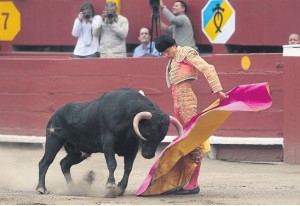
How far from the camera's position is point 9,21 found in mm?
13820

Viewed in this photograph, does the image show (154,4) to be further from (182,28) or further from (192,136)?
(192,136)

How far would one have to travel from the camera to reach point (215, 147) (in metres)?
11.9

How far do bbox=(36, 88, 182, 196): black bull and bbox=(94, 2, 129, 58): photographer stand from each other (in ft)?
10.1

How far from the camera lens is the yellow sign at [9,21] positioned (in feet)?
45.0

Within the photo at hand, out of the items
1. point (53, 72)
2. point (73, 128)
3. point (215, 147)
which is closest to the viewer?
point (73, 128)

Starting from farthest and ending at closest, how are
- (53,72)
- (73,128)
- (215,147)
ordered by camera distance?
(53,72) < (215,147) < (73,128)

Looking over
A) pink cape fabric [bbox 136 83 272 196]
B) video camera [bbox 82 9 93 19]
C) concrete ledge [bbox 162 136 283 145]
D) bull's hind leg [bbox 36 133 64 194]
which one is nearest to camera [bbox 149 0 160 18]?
video camera [bbox 82 9 93 19]

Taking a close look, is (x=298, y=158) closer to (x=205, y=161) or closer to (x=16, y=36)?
(x=205, y=161)

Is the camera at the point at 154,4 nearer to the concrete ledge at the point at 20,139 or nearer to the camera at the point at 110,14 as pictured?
the camera at the point at 110,14

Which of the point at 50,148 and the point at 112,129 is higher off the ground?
the point at 112,129

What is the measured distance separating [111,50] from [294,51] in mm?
2245

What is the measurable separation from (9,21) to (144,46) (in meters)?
2.23

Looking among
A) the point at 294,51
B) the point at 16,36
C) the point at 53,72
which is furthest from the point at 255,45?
the point at 16,36

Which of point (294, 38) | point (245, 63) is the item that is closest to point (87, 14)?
point (245, 63)
